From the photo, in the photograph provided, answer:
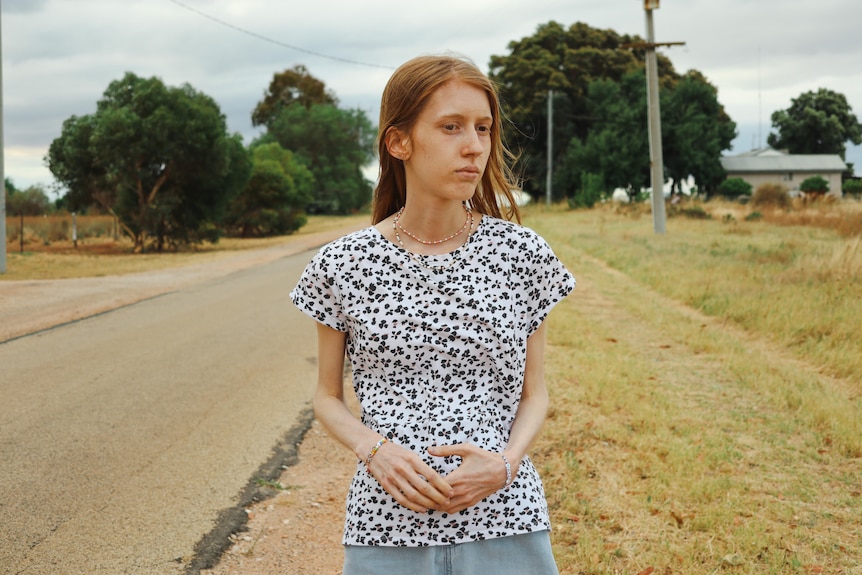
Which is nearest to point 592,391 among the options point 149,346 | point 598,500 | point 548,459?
point 548,459

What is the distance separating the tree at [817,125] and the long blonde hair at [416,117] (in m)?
92.3

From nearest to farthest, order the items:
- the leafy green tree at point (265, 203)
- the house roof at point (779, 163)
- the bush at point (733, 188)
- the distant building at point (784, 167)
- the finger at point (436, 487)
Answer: the finger at point (436, 487) < the leafy green tree at point (265, 203) < the bush at point (733, 188) < the distant building at point (784, 167) < the house roof at point (779, 163)

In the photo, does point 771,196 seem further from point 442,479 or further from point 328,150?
point 442,479

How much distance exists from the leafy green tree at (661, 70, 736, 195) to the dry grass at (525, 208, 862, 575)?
39304mm

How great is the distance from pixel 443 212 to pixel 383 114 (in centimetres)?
30

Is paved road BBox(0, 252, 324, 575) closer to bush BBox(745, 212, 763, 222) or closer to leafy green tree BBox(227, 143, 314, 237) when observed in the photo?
bush BBox(745, 212, 763, 222)

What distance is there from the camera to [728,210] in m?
36.3

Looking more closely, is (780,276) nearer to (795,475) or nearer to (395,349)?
(795,475)

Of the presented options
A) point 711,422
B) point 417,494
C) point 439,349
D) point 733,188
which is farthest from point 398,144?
point 733,188

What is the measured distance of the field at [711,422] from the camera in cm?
439

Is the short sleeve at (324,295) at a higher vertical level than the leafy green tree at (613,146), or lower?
lower

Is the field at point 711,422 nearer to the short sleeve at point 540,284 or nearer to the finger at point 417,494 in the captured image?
the short sleeve at point 540,284

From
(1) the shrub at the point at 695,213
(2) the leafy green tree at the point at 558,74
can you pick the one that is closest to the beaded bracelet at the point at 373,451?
(1) the shrub at the point at 695,213

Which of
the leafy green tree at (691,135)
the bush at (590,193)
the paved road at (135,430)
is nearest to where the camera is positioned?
the paved road at (135,430)
